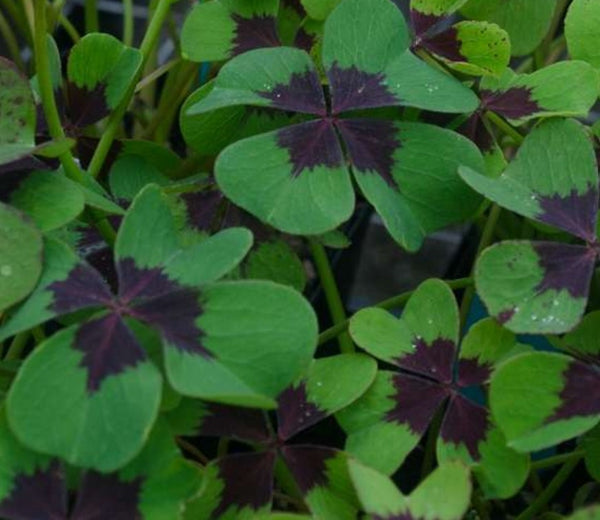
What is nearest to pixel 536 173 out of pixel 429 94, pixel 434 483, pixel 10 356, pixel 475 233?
pixel 429 94

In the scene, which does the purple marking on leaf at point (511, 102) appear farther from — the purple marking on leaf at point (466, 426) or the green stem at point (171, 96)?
the green stem at point (171, 96)

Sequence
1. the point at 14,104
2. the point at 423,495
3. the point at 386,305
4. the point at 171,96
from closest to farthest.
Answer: the point at 423,495, the point at 14,104, the point at 386,305, the point at 171,96

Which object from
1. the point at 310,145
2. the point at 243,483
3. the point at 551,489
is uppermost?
the point at 310,145

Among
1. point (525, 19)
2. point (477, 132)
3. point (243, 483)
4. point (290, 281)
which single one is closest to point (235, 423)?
point (243, 483)

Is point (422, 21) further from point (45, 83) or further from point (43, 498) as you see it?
point (43, 498)

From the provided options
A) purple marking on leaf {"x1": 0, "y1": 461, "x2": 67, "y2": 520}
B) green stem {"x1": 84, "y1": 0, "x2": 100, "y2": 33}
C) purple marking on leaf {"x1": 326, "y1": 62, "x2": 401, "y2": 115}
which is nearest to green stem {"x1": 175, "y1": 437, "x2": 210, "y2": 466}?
purple marking on leaf {"x1": 0, "y1": 461, "x2": 67, "y2": 520}

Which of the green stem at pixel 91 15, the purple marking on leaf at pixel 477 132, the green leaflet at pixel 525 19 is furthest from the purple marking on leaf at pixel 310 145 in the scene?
the green stem at pixel 91 15

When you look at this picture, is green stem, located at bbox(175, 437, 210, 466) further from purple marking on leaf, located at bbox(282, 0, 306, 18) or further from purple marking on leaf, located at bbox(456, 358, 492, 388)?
purple marking on leaf, located at bbox(282, 0, 306, 18)

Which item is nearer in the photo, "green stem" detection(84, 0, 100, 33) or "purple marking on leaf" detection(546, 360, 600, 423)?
"purple marking on leaf" detection(546, 360, 600, 423)
